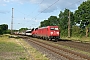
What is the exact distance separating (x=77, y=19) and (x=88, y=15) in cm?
679

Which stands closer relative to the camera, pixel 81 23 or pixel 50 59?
pixel 50 59

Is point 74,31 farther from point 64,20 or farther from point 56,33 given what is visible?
point 64,20

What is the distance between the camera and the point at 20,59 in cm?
1582

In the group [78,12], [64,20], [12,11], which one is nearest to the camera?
[78,12]

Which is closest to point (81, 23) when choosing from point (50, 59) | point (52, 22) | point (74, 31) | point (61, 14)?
point (74, 31)

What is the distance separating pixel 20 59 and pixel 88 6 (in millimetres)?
72232

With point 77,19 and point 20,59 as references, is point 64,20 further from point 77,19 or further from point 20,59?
point 20,59

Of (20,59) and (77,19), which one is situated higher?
(77,19)

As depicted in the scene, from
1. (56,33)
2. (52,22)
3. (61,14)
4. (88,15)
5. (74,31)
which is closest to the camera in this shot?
(56,33)

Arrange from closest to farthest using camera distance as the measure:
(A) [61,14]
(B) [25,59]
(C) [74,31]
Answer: (B) [25,59], (C) [74,31], (A) [61,14]

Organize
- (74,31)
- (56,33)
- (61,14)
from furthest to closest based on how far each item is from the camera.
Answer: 1. (61,14)
2. (74,31)
3. (56,33)

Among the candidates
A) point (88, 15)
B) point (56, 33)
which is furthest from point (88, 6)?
point (56, 33)

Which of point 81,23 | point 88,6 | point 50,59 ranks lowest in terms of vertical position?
point 50,59

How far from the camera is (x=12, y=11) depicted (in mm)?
100438
